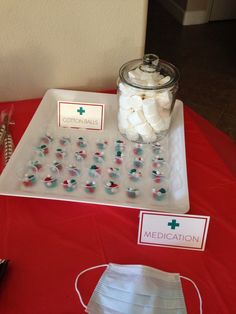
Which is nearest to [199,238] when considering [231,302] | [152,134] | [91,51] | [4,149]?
[231,302]

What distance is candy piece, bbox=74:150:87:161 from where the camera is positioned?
906 mm

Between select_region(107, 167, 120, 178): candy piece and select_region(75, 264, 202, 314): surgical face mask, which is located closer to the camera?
select_region(75, 264, 202, 314): surgical face mask

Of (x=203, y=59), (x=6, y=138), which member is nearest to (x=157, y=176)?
(x=6, y=138)

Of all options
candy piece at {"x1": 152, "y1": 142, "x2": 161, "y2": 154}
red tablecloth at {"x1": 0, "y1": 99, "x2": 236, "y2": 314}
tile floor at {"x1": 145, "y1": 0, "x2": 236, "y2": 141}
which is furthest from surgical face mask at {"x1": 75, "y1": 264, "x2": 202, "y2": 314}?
tile floor at {"x1": 145, "y1": 0, "x2": 236, "y2": 141}

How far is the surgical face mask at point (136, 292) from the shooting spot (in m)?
0.59

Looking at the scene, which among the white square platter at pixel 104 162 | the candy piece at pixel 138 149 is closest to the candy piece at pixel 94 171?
the white square platter at pixel 104 162

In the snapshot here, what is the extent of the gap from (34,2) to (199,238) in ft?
2.44

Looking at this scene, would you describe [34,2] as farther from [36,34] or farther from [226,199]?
[226,199]

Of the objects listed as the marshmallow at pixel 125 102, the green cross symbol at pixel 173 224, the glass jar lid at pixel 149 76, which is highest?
the glass jar lid at pixel 149 76

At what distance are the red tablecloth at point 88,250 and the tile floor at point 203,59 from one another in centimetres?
159

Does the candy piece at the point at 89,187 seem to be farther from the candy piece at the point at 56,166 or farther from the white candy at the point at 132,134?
the white candy at the point at 132,134

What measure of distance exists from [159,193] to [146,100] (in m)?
0.22

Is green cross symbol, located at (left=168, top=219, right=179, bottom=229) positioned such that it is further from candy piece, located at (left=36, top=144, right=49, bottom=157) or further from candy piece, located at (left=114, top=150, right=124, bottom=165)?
candy piece, located at (left=36, top=144, right=49, bottom=157)

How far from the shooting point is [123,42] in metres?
1.16
